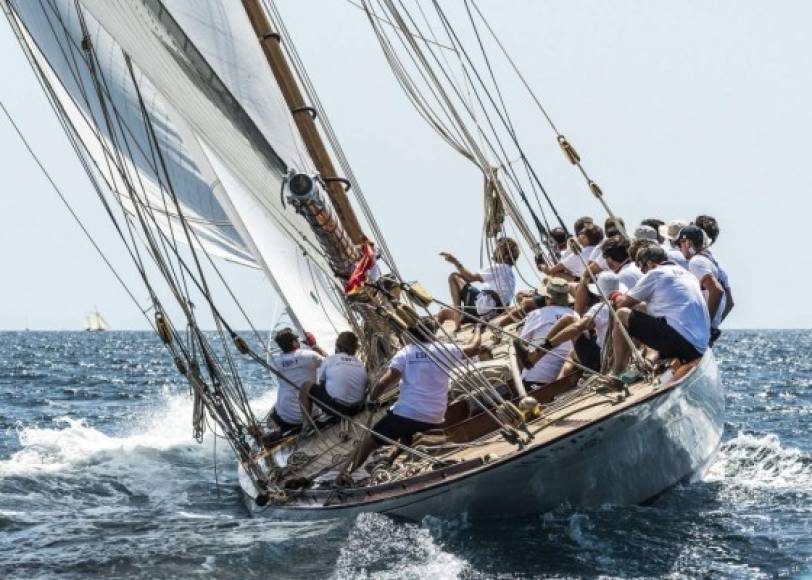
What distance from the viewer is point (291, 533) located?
34.3 feet

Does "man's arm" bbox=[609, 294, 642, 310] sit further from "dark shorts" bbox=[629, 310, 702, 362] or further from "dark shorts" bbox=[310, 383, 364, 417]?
"dark shorts" bbox=[310, 383, 364, 417]

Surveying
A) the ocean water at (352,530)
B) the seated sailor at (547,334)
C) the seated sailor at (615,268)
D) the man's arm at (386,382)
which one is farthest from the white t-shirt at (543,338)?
the ocean water at (352,530)

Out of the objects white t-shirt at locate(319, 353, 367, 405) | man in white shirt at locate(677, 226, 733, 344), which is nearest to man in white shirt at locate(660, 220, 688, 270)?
man in white shirt at locate(677, 226, 733, 344)

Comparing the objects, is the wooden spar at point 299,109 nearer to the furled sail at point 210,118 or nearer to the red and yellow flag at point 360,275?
the furled sail at point 210,118

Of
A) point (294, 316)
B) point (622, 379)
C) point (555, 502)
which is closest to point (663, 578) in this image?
point (555, 502)

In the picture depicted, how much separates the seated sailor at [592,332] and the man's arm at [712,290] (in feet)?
3.37

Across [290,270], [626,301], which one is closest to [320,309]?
[290,270]

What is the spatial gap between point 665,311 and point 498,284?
5.17 metres

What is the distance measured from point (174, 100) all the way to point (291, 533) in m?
3.80

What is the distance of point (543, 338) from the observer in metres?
12.0

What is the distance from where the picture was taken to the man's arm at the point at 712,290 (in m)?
13.0

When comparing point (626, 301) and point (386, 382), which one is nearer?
point (386, 382)

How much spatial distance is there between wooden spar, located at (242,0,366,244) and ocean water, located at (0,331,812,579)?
260 cm

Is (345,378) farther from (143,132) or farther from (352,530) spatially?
(143,132)
